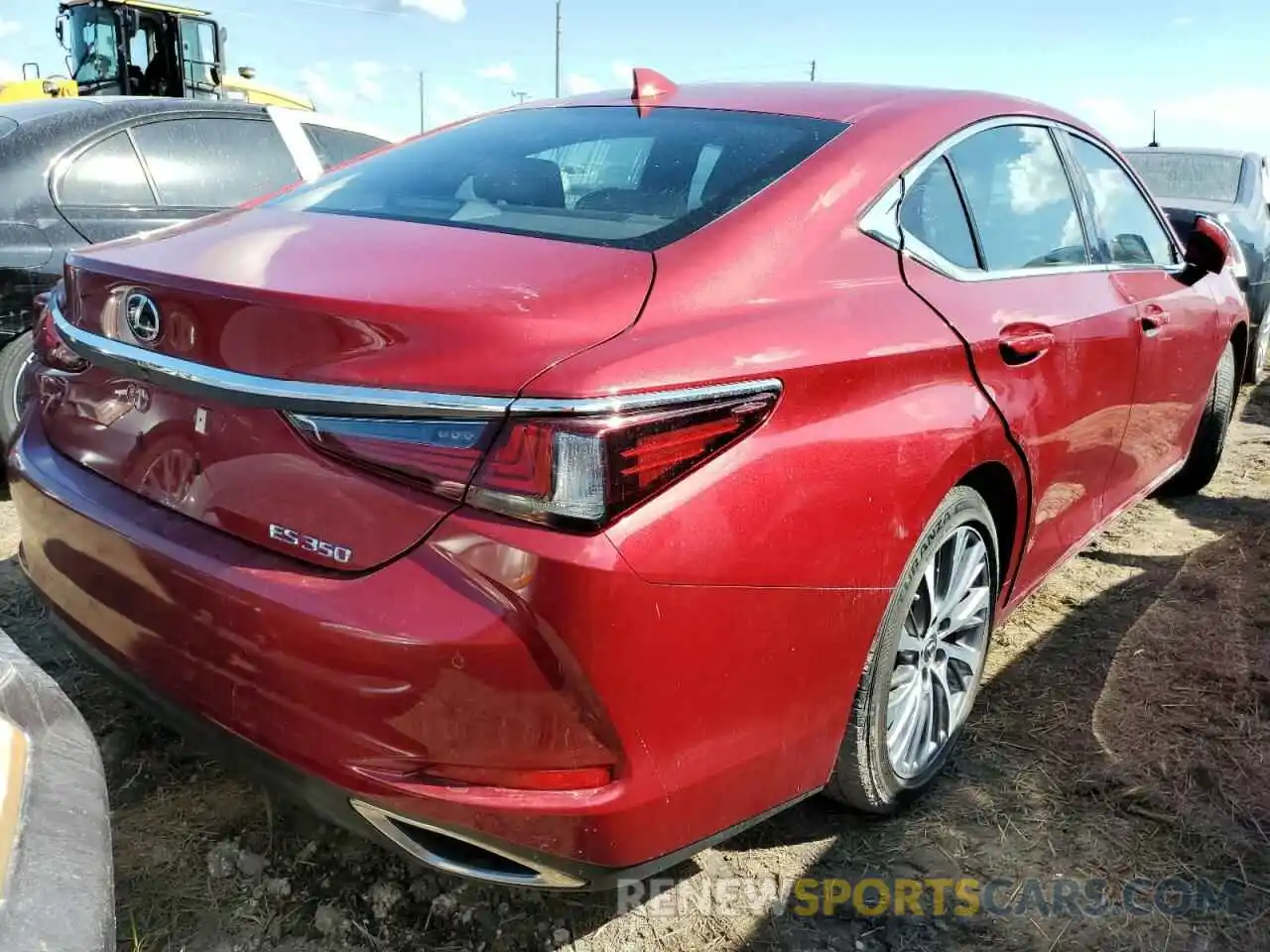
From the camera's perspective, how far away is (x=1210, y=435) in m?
4.36

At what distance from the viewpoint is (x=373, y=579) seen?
145cm

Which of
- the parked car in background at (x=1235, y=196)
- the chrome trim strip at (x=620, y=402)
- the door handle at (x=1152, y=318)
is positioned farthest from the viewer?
the parked car in background at (x=1235, y=196)

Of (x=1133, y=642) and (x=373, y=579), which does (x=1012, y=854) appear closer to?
(x=1133, y=642)

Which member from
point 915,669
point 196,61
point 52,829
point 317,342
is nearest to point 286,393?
point 317,342

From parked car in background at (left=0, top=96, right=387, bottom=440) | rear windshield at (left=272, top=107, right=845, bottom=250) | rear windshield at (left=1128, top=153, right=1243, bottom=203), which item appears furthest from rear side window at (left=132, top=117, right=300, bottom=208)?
rear windshield at (left=1128, top=153, right=1243, bottom=203)

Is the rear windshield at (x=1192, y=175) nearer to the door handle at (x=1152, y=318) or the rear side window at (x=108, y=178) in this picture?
the door handle at (x=1152, y=318)

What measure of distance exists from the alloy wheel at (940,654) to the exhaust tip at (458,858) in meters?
0.83

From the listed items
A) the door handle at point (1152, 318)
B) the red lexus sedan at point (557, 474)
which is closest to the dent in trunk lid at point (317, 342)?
the red lexus sedan at point (557, 474)

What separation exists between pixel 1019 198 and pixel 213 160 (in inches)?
138

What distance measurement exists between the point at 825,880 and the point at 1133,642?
1573mm

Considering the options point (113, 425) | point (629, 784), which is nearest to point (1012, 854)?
point (629, 784)

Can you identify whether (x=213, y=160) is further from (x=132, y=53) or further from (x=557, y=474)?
(x=132, y=53)

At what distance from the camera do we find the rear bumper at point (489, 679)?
1.40 m

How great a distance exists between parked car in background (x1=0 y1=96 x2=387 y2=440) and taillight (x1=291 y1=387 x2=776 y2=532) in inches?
99.6
